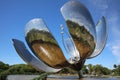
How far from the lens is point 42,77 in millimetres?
9469

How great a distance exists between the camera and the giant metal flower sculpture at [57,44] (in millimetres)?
7945

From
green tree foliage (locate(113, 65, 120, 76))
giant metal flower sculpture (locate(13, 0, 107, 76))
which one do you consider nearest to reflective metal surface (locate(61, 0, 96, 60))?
giant metal flower sculpture (locate(13, 0, 107, 76))

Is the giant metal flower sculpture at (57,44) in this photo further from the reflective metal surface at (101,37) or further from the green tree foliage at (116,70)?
the green tree foliage at (116,70)

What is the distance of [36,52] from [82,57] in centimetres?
162

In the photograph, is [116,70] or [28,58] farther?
[116,70]

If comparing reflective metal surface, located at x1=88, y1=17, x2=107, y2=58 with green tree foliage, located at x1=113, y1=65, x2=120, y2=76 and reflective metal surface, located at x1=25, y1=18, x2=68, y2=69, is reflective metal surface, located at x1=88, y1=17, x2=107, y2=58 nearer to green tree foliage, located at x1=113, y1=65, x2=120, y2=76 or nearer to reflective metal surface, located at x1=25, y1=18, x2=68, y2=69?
reflective metal surface, located at x1=25, y1=18, x2=68, y2=69

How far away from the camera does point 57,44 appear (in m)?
7.94

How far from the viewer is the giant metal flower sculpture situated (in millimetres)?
7945

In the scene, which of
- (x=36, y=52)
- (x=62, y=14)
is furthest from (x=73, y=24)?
(x=36, y=52)

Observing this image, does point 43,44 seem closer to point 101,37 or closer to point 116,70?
point 101,37

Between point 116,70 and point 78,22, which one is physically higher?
point 116,70

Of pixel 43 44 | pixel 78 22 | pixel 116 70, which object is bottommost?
pixel 43 44

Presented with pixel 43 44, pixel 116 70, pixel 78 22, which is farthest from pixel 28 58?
pixel 116 70

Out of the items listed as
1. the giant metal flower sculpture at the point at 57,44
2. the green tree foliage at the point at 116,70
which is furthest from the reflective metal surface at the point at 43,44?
the green tree foliage at the point at 116,70
